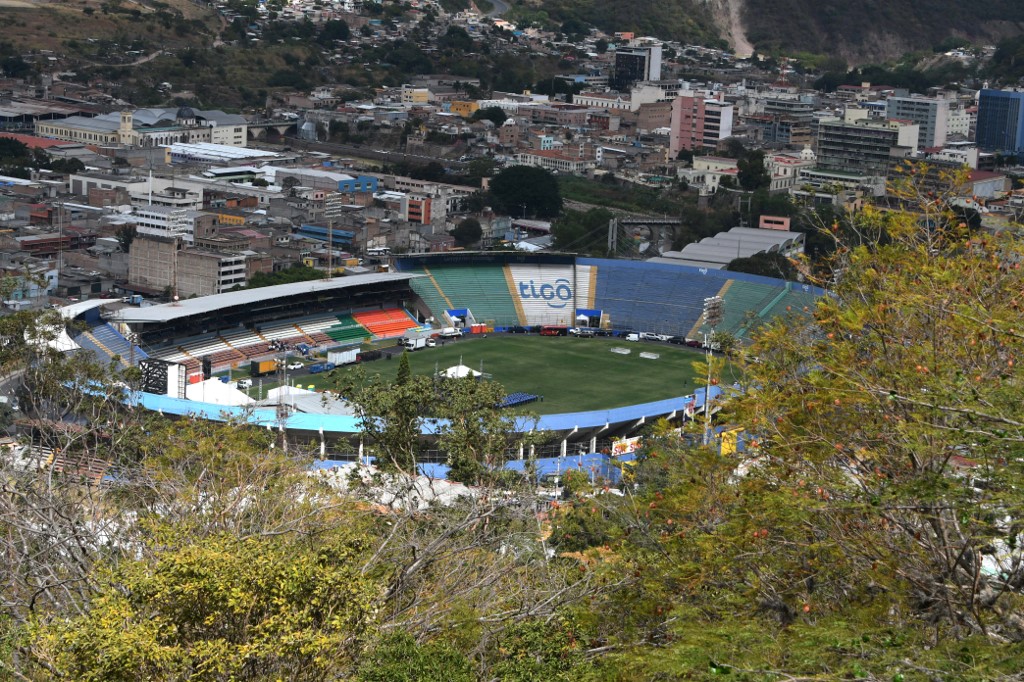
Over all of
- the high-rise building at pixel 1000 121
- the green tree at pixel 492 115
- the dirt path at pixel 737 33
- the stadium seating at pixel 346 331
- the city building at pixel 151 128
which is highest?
the dirt path at pixel 737 33

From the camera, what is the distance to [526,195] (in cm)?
5294

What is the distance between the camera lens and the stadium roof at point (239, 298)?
33.3m

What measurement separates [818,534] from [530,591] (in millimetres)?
2259

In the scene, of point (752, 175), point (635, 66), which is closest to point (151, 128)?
point (752, 175)

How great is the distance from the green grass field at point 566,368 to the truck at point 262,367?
0.65m

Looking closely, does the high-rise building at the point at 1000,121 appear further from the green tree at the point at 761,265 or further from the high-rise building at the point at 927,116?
the green tree at the point at 761,265

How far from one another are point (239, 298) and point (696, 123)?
1470 inches

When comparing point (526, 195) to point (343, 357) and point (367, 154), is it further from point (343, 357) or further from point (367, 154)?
point (343, 357)

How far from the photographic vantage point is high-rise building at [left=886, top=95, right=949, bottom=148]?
68250mm

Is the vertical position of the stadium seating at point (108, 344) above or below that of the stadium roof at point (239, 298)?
below

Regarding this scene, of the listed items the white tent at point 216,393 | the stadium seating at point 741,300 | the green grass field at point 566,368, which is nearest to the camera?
the white tent at point 216,393

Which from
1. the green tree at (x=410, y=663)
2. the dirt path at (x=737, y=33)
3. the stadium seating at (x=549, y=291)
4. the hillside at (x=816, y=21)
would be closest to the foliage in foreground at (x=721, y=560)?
the green tree at (x=410, y=663)

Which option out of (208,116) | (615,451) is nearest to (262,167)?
(208,116)

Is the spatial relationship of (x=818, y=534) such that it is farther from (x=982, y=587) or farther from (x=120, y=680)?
(x=120, y=680)
